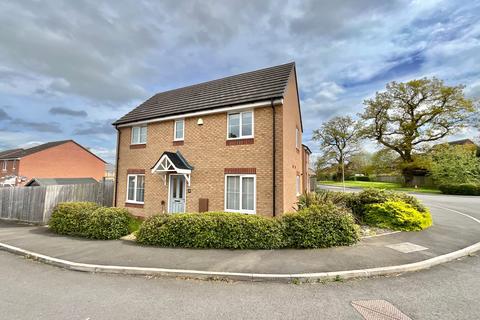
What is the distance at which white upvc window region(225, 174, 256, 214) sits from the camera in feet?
32.4

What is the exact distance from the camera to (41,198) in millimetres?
13078

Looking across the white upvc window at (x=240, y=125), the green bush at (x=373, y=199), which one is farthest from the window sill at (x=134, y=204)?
the green bush at (x=373, y=199)

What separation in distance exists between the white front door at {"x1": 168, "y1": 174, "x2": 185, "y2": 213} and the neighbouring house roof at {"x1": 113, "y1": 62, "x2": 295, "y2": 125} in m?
3.57

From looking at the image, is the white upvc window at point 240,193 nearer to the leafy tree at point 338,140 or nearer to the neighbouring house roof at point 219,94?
the neighbouring house roof at point 219,94

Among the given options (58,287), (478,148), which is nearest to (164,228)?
(58,287)

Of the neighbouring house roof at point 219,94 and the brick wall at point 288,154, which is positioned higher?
the neighbouring house roof at point 219,94

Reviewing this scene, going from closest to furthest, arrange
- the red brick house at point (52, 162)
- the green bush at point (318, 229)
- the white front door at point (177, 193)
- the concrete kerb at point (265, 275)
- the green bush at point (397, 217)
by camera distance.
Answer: the concrete kerb at point (265, 275)
the green bush at point (318, 229)
the green bush at point (397, 217)
the white front door at point (177, 193)
the red brick house at point (52, 162)

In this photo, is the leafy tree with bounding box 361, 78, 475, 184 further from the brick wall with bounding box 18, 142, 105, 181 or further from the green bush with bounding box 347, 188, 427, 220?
the brick wall with bounding box 18, 142, 105, 181

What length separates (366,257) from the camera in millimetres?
6098

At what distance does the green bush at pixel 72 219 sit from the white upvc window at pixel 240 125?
7.00 m

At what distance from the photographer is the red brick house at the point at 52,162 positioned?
33312mm

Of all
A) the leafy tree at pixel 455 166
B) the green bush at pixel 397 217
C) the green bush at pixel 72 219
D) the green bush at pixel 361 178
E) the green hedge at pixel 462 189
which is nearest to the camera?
the green bush at pixel 397 217

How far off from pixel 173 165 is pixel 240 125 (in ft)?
12.3

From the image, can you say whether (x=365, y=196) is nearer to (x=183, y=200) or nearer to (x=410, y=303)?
(x=410, y=303)
